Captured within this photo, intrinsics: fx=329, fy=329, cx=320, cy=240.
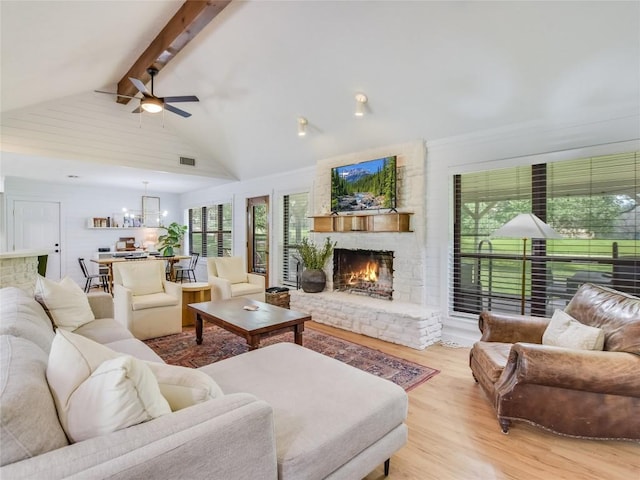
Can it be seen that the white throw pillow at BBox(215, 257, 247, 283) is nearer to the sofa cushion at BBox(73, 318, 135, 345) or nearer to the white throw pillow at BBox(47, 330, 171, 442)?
the sofa cushion at BBox(73, 318, 135, 345)

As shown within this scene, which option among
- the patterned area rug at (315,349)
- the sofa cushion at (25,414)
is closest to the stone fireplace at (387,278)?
the patterned area rug at (315,349)

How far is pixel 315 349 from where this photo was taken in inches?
150

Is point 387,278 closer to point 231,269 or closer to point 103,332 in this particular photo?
point 231,269

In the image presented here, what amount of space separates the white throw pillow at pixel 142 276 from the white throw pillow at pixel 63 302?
4.12 ft

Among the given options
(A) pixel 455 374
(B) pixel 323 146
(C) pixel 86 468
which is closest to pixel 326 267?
(B) pixel 323 146

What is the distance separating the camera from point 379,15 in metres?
2.95

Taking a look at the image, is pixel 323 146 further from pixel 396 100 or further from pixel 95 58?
pixel 95 58

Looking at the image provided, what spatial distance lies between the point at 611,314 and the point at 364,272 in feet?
10.3

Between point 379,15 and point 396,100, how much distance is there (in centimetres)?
103

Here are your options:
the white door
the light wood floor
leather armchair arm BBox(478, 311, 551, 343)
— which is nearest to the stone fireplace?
leather armchair arm BBox(478, 311, 551, 343)

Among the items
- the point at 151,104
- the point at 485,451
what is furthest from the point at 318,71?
the point at 485,451

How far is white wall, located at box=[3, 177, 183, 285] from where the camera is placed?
7211mm

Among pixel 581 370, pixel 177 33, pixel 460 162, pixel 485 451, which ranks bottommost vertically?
pixel 485 451

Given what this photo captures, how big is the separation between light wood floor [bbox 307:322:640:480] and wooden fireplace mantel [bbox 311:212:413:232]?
2249 millimetres
